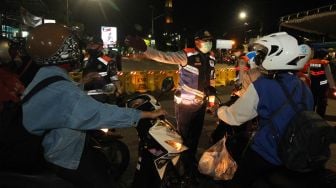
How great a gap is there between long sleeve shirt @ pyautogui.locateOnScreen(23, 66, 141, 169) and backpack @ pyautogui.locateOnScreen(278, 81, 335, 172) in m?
1.16

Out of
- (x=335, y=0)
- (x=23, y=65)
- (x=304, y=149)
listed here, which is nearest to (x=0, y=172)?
(x=304, y=149)

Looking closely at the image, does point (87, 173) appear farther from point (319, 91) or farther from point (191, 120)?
point (319, 91)

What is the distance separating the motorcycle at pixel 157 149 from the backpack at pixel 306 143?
48.5 inches

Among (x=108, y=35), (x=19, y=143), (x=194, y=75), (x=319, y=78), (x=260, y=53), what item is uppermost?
(x=108, y=35)

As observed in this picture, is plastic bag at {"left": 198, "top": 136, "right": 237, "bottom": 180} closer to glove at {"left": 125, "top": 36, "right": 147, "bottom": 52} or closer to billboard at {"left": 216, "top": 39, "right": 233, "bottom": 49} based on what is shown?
glove at {"left": 125, "top": 36, "right": 147, "bottom": 52}

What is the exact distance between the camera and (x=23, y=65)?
21.4 feet

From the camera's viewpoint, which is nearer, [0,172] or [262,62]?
[0,172]

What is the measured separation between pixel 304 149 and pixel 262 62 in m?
0.87

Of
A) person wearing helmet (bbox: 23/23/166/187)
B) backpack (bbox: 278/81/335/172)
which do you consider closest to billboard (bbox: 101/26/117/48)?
person wearing helmet (bbox: 23/23/166/187)

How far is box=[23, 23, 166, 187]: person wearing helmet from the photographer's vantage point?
2.56 meters

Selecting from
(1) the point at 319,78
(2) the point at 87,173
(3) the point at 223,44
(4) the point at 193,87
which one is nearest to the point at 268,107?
→ (2) the point at 87,173

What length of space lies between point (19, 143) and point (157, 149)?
1491mm

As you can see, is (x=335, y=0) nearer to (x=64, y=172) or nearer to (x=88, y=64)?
(x=88, y=64)

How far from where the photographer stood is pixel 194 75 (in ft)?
18.9
